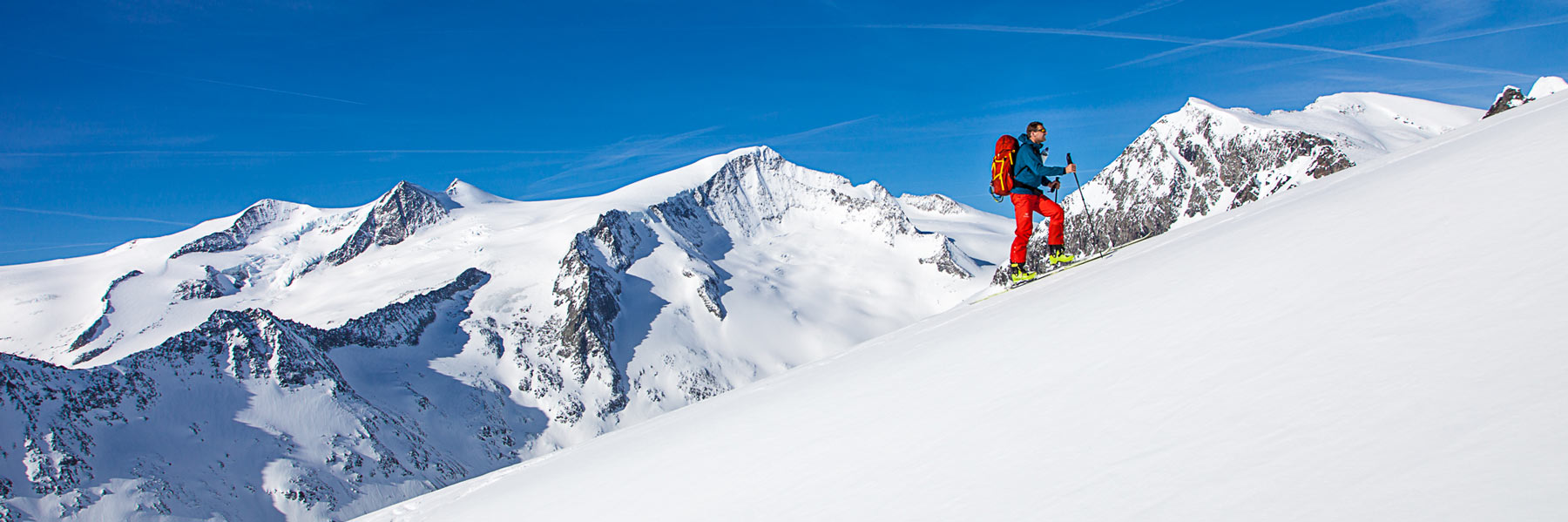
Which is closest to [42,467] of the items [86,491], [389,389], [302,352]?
[86,491]

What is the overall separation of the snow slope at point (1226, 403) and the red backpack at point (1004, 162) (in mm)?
4660

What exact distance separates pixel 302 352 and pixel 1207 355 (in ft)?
620

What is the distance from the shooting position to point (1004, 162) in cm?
1279

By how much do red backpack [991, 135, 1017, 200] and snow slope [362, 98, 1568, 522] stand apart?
4.66m

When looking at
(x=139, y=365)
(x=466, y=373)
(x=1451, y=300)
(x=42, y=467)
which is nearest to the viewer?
(x=1451, y=300)

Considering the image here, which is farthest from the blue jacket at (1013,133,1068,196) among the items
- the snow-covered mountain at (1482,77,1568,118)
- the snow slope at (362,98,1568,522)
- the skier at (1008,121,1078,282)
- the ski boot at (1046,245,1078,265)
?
the snow-covered mountain at (1482,77,1568,118)

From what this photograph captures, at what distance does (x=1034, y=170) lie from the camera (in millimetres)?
12508

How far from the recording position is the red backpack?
12773 mm

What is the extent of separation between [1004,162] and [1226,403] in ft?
31.6

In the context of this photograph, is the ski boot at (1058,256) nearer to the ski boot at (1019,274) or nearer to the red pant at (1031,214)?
the red pant at (1031,214)

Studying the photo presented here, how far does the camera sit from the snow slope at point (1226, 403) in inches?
104

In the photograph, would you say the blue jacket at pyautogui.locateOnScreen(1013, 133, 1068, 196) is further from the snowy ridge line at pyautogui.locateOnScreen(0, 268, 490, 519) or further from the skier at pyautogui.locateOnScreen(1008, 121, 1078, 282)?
the snowy ridge line at pyautogui.locateOnScreen(0, 268, 490, 519)

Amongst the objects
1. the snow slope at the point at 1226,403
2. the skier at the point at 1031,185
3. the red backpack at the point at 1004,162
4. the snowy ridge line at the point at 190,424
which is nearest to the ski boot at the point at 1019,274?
the skier at the point at 1031,185

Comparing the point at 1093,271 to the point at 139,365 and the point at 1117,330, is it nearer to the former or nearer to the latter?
the point at 1117,330
